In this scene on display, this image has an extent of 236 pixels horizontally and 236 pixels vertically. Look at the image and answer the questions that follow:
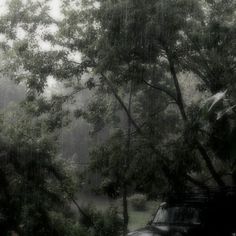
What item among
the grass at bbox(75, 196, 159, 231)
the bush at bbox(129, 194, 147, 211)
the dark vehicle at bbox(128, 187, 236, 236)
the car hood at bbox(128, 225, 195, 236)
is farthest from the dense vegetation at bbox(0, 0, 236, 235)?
the bush at bbox(129, 194, 147, 211)

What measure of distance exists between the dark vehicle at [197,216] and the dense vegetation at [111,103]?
986 mm

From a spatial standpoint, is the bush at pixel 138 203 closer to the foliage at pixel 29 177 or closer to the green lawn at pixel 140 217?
the green lawn at pixel 140 217

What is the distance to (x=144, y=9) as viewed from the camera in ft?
34.0

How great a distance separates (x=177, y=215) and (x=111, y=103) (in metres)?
6.97

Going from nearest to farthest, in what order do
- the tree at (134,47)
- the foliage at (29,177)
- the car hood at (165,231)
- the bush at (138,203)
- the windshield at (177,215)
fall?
the car hood at (165,231) < the windshield at (177,215) < the tree at (134,47) < the foliage at (29,177) < the bush at (138,203)

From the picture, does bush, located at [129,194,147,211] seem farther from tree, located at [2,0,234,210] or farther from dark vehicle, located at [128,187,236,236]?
dark vehicle, located at [128,187,236,236]

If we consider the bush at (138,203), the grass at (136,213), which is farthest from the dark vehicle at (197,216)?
the bush at (138,203)

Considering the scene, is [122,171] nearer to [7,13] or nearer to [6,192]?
[6,192]

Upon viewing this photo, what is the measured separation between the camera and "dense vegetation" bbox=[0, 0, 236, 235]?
1056cm

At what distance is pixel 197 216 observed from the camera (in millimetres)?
9000

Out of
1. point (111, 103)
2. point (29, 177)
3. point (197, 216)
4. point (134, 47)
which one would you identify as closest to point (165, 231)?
point (197, 216)

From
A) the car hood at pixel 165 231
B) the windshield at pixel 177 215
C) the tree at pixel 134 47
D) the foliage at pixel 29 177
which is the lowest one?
the car hood at pixel 165 231

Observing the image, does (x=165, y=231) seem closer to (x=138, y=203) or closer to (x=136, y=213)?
(x=136, y=213)

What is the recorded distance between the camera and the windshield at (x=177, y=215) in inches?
356
